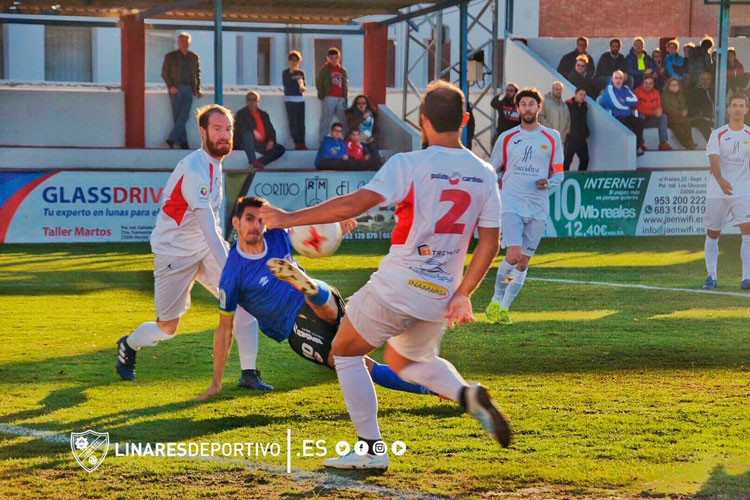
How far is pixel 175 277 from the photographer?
337 inches

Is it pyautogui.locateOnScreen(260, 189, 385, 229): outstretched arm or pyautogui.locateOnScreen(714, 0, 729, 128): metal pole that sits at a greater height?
pyautogui.locateOnScreen(714, 0, 729, 128): metal pole

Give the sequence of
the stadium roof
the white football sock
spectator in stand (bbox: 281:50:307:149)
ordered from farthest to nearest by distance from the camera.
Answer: spectator in stand (bbox: 281:50:307:149)
the stadium roof
the white football sock

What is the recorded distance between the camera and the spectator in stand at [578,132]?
25109 millimetres

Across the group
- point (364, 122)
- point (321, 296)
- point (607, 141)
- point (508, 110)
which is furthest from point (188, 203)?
point (607, 141)

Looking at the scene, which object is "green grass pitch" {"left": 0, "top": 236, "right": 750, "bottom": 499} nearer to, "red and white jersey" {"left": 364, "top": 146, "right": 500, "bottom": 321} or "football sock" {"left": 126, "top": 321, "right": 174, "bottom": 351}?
"football sock" {"left": 126, "top": 321, "right": 174, "bottom": 351}

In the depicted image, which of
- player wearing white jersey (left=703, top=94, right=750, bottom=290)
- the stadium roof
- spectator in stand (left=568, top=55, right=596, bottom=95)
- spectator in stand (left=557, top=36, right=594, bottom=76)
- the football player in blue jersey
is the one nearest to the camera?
the football player in blue jersey

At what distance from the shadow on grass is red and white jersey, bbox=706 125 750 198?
30.1ft

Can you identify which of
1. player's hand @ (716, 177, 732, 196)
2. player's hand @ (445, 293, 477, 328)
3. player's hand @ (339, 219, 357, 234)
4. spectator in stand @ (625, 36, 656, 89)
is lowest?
player's hand @ (445, 293, 477, 328)

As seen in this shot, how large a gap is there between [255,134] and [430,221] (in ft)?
58.7

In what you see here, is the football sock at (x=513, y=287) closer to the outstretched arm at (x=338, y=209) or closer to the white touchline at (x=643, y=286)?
the white touchline at (x=643, y=286)

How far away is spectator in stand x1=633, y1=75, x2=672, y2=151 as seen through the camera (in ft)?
87.1

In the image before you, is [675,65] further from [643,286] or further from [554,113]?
[643,286]

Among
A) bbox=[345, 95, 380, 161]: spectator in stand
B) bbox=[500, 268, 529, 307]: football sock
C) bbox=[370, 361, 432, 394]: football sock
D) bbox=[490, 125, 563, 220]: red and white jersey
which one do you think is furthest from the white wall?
bbox=[370, 361, 432, 394]: football sock

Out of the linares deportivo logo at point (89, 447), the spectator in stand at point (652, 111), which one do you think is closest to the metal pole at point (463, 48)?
the spectator in stand at point (652, 111)
